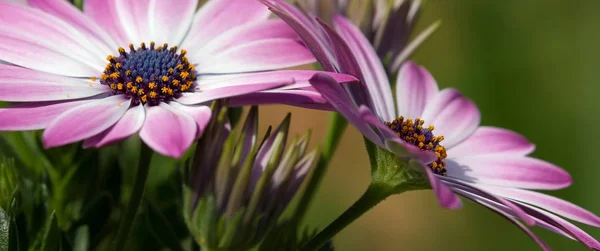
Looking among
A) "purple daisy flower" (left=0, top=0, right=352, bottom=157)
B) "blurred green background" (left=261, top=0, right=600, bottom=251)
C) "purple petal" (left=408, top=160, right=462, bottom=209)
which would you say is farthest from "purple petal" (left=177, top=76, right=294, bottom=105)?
"blurred green background" (left=261, top=0, right=600, bottom=251)

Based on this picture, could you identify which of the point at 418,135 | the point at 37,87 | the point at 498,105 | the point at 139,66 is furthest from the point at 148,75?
the point at 498,105

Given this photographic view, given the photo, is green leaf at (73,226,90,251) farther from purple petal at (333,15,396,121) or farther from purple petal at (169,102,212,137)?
purple petal at (333,15,396,121)

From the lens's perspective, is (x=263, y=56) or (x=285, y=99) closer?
(x=285, y=99)

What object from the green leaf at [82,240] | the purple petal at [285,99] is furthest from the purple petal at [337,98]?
the green leaf at [82,240]

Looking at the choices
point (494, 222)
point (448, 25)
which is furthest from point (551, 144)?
point (448, 25)

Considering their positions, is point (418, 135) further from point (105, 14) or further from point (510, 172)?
point (105, 14)

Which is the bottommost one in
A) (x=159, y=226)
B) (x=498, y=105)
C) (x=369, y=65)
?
Answer: (x=498, y=105)

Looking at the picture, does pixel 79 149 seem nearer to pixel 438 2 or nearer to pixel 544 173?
pixel 544 173

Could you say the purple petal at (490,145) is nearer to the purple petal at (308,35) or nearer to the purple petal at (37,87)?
the purple petal at (308,35)
